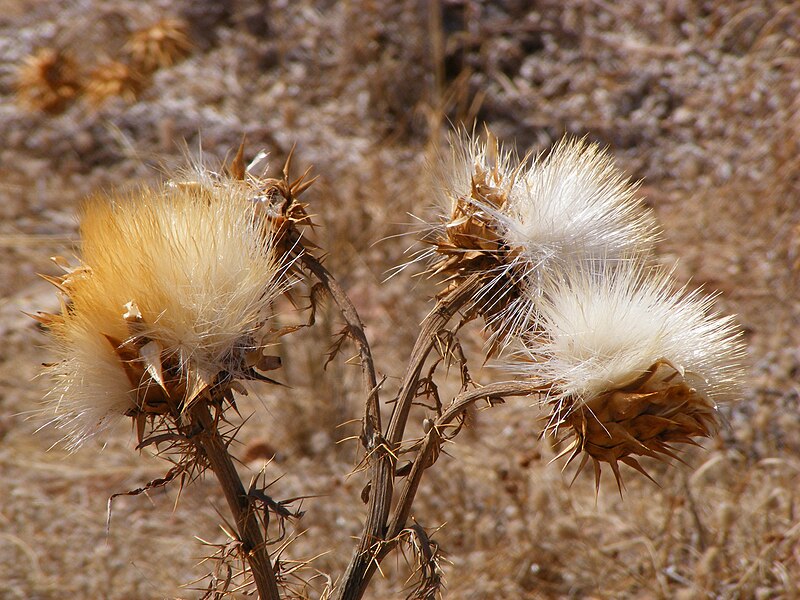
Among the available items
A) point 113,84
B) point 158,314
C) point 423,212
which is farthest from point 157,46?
point 158,314

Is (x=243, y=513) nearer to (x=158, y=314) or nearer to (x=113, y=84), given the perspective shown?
(x=158, y=314)

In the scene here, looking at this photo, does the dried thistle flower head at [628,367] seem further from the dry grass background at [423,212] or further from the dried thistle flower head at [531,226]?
the dry grass background at [423,212]

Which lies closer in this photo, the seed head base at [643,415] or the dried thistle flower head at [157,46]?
the seed head base at [643,415]

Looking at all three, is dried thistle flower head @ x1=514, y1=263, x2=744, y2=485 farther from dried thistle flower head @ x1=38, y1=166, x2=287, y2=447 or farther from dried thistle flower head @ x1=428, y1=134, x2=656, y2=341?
dried thistle flower head @ x1=38, y1=166, x2=287, y2=447

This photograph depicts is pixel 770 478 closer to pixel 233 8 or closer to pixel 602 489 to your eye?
pixel 602 489

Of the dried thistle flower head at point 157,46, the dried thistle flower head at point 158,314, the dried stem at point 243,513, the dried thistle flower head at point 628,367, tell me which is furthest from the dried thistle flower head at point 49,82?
the dried thistle flower head at point 628,367

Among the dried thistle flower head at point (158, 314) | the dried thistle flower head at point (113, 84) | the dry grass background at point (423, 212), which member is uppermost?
the dried thistle flower head at point (113, 84)

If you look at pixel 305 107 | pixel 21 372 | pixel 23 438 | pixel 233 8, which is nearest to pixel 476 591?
pixel 23 438
